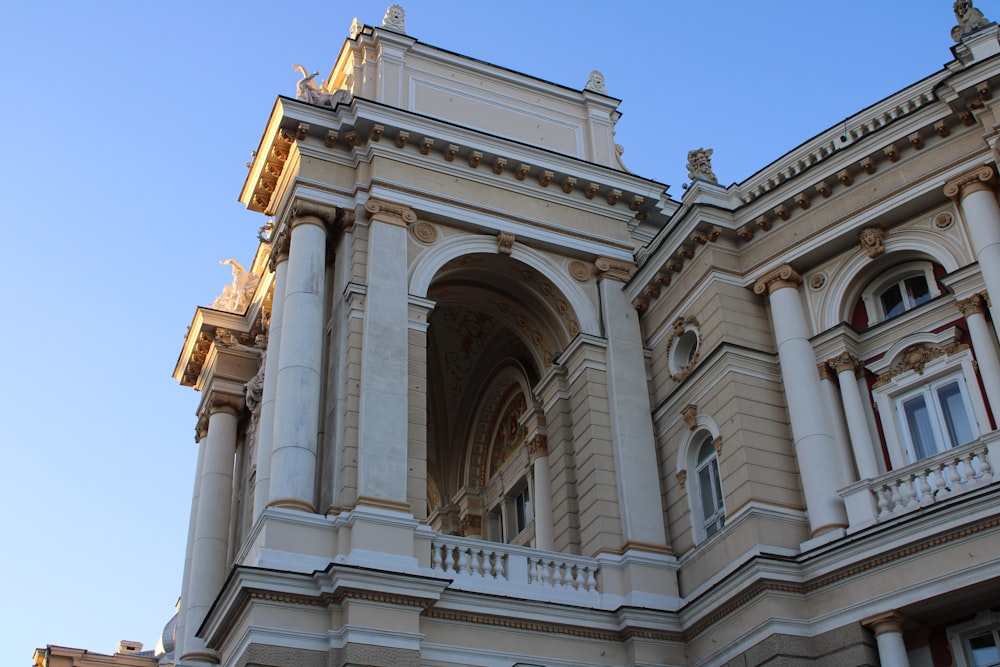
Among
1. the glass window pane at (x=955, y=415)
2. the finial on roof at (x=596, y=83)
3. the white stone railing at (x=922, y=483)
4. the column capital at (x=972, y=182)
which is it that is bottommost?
the white stone railing at (x=922, y=483)

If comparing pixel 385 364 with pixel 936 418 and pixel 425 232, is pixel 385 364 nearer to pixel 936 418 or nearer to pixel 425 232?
pixel 425 232

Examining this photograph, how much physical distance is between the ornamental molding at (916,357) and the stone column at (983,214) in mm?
834

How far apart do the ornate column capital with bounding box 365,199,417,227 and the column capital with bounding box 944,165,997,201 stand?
9.15 metres

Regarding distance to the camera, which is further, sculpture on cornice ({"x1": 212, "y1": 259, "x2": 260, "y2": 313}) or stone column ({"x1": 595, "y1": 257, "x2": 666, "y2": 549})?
sculpture on cornice ({"x1": 212, "y1": 259, "x2": 260, "y2": 313})

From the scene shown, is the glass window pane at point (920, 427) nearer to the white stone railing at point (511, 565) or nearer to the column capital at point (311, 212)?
the white stone railing at point (511, 565)

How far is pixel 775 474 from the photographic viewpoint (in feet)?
60.6

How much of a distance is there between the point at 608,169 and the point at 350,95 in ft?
17.3

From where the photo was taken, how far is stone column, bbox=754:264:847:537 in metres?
17.7

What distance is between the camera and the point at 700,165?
22.2 m

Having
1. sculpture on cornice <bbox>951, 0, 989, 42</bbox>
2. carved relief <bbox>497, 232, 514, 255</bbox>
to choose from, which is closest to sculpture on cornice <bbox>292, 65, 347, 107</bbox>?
carved relief <bbox>497, 232, 514, 255</bbox>

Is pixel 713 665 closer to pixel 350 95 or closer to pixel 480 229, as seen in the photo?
pixel 480 229

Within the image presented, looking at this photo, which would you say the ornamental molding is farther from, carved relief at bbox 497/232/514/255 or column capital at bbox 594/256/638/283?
carved relief at bbox 497/232/514/255

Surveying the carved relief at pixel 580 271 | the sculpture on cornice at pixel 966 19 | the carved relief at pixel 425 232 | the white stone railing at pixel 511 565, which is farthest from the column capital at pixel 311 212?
the sculpture on cornice at pixel 966 19

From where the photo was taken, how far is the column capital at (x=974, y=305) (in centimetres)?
1741
